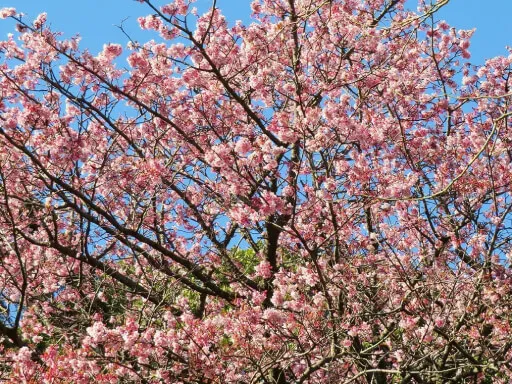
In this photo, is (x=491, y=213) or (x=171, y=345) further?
(x=491, y=213)

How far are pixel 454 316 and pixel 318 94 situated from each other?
290 centimetres

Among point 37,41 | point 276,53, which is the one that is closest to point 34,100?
point 37,41

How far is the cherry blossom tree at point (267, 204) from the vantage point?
22.2 ft

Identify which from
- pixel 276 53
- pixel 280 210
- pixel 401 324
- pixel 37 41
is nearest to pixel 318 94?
pixel 276 53

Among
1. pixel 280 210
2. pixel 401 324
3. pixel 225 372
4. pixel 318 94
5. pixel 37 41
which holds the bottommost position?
pixel 225 372

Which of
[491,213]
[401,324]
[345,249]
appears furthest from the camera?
[491,213]

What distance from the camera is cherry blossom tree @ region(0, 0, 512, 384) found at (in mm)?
6758

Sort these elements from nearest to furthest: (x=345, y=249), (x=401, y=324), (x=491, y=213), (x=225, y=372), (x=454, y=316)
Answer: (x=225, y=372) → (x=401, y=324) → (x=454, y=316) → (x=345, y=249) → (x=491, y=213)

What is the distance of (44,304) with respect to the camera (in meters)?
8.70

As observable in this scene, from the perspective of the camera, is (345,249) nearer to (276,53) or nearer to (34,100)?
(276,53)

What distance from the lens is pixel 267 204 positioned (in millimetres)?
6820

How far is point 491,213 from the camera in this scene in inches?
352

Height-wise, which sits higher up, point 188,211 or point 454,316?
point 188,211

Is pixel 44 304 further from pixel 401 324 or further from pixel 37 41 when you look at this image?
pixel 401 324
